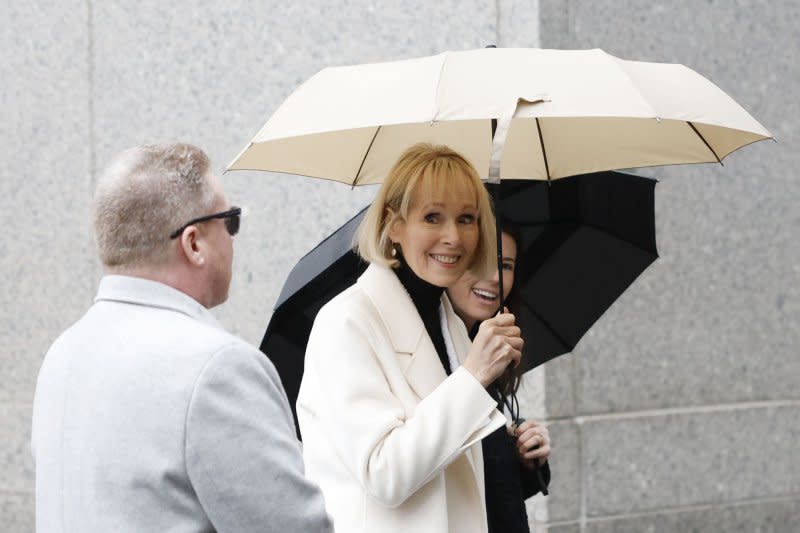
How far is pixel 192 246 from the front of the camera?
2162mm

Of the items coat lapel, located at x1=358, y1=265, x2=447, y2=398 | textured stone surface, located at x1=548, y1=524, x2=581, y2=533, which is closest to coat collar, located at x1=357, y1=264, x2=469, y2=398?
coat lapel, located at x1=358, y1=265, x2=447, y2=398

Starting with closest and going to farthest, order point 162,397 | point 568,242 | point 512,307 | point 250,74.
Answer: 1. point 162,397
2. point 512,307
3. point 568,242
4. point 250,74

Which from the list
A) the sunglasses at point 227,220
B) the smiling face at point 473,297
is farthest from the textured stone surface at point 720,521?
the sunglasses at point 227,220

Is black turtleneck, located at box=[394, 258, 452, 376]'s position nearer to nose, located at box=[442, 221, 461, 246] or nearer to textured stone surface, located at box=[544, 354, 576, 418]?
nose, located at box=[442, 221, 461, 246]

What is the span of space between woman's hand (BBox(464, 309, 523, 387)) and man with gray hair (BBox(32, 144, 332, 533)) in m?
0.89

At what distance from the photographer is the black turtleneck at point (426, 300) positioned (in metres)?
3.15

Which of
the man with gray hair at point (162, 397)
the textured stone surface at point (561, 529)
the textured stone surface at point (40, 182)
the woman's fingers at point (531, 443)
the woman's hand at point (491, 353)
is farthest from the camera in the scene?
the textured stone surface at point (40, 182)

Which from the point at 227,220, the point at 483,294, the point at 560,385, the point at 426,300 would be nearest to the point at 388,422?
the point at 426,300

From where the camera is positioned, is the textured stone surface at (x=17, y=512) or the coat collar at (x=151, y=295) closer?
the coat collar at (x=151, y=295)

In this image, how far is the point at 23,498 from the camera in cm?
679

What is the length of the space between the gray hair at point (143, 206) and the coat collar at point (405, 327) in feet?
3.04

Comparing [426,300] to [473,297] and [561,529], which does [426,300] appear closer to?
[473,297]

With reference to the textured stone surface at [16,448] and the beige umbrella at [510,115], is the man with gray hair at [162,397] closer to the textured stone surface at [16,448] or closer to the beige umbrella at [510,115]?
the beige umbrella at [510,115]

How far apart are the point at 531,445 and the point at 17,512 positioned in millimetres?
4288
